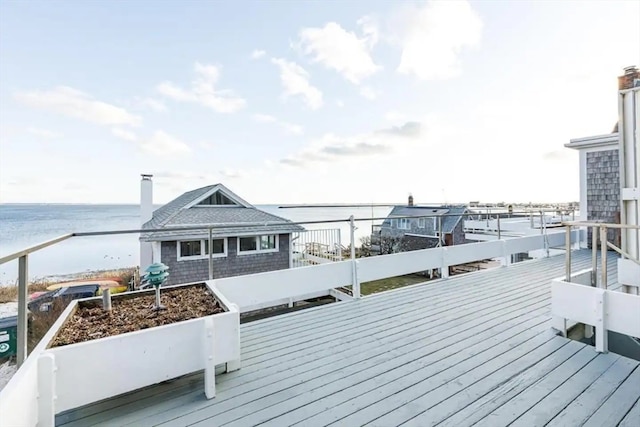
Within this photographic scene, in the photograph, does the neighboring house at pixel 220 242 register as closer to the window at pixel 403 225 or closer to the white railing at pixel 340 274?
the white railing at pixel 340 274

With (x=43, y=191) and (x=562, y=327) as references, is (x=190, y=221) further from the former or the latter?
(x=43, y=191)

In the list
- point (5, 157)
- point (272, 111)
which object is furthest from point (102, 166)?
point (272, 111)

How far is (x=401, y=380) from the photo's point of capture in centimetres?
194

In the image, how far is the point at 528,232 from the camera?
901 cm

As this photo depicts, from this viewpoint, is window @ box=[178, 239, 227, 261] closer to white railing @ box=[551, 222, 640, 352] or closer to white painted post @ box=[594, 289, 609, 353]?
white railing @ box=[551, 222, 640, 352]

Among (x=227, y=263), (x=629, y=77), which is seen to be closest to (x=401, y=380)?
(x=629, y=77)

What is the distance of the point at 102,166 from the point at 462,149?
21438mm

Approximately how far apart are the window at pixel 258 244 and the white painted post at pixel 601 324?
24.4 ft

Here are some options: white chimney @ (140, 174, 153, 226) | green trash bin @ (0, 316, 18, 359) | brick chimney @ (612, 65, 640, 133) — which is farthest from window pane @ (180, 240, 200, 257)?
brick chimney @ (612, 65, 640, 133)

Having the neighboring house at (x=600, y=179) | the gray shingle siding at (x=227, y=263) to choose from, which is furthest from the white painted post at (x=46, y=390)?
the neighboring house at (x=600, y=179)

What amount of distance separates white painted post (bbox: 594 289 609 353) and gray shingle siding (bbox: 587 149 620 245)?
6395mm

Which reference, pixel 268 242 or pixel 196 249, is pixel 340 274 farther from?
pixel 268 242

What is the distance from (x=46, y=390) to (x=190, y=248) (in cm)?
725

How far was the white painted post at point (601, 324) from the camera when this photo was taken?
2295mm
